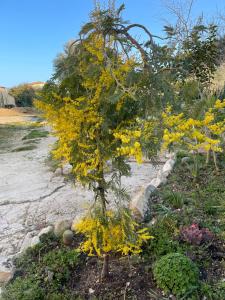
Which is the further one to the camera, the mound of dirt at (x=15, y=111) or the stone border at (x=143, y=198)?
the mound of dirt at (x=15, y=111)

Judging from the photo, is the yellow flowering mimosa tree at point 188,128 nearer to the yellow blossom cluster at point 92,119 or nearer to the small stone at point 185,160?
the yellow blossom cluster at point 92,119

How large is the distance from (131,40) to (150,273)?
1682mm

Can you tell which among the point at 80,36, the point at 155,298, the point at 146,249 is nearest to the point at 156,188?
the point at 146,249

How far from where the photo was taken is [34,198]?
4.25 metres

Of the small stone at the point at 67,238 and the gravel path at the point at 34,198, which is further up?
the small stone at the point at 67,238

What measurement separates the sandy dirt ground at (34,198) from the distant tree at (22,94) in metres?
17.2

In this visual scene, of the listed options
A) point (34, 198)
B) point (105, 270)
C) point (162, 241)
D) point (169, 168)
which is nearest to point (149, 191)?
point (169, 168)

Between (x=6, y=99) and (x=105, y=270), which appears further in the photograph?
(x=6, y=99)

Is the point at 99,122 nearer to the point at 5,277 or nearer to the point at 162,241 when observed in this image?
the point at 162,241

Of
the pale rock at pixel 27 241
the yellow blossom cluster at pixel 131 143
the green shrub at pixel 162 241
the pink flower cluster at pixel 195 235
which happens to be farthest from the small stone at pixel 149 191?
the yellow blossom cluster at pixel 131 143

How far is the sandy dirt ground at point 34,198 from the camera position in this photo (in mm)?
3203

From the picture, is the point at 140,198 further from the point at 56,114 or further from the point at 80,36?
the point at 80,36

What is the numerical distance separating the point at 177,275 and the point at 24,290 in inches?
44.0

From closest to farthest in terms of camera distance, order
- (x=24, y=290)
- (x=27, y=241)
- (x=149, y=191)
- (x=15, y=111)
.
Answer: (x=24, y=290), (x=27, y=241), (x=149, y=191), (x=15, y=111)
